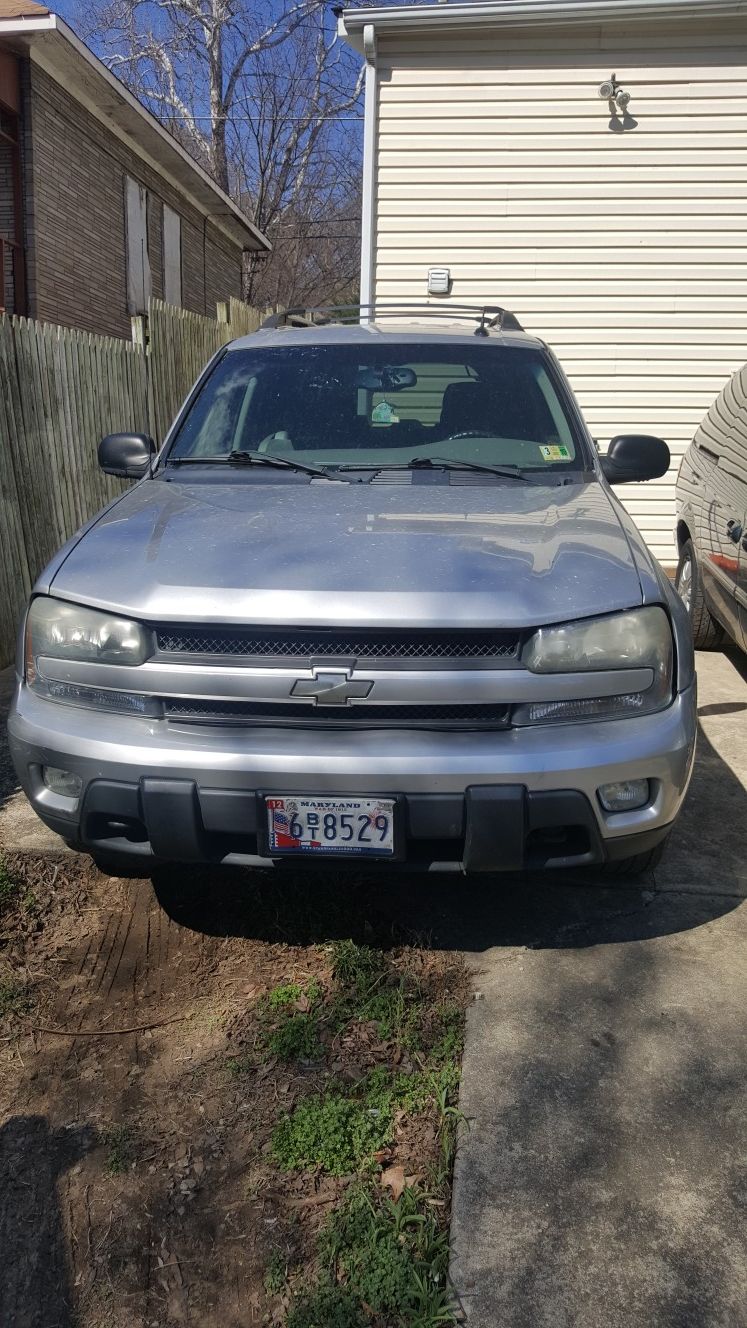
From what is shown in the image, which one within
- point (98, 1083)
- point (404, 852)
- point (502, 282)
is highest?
point (502, 282)

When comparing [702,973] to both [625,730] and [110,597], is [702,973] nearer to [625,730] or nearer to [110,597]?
[625,730]

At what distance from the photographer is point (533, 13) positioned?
321 inches

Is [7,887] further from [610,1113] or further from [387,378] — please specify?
[387,378]

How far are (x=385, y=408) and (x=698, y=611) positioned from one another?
2.80 m

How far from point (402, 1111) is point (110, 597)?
4.62 feet

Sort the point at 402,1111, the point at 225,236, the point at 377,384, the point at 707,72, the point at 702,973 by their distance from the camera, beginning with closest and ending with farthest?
the point at 402,1111 → the point at 702,973 → the point at 377,384 → the point at 707,72 → the point at 225,236

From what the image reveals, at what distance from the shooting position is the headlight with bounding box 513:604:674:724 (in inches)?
98.0

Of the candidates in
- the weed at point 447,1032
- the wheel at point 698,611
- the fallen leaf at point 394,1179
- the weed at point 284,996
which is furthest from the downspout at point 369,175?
the fallen leaf at point 394,1179

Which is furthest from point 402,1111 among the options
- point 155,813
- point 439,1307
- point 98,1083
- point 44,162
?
point 44,162

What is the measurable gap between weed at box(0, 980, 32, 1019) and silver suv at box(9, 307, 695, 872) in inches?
17.2

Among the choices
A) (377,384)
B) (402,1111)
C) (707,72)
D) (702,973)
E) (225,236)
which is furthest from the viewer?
(225,236)

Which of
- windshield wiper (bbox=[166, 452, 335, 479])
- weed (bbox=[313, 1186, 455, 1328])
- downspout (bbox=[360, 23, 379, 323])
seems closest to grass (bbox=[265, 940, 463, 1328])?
weed (bbox=[313, 1186, 455, 1328])

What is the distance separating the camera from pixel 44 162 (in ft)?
41.7

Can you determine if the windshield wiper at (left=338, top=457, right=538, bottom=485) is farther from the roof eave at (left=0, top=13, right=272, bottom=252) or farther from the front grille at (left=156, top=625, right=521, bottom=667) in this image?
the roof eave at (left=0, top=13, right=272, bottom=252)
